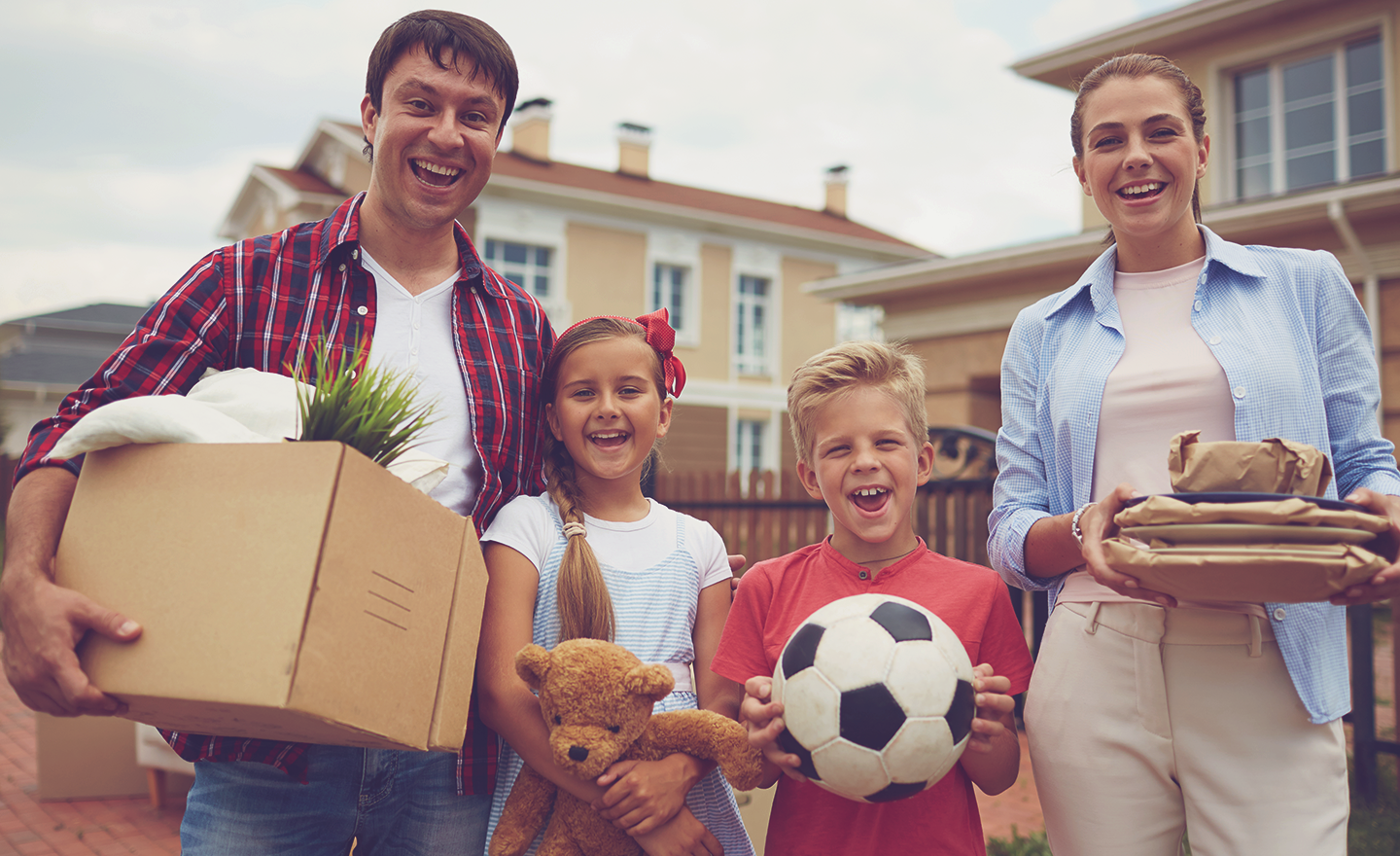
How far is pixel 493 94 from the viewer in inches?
96.0

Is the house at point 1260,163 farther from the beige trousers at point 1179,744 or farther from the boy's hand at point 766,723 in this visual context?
the boy's hand at point 766,723

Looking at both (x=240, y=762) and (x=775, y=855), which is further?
(x=775, y=855)

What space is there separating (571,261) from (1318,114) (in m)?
13.0

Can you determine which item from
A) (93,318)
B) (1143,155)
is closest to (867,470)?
(1143,155)

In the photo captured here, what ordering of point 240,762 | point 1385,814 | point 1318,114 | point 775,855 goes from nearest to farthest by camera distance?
point 240,762, point 775,855, point 1385,814, point 1318,114

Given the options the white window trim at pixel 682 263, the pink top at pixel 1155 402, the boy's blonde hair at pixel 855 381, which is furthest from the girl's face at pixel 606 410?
the white window trim at pixel 682 263

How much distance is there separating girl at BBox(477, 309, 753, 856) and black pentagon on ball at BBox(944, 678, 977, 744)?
0.57 metres

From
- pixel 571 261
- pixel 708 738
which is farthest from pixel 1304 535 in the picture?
pixel 571 261

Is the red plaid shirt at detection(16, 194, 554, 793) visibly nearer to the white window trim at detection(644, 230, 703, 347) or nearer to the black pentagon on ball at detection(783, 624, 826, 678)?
the black pentagon on ball at detection(783, 624, 826, 678)

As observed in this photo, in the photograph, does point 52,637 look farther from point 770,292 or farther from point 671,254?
point 770,292

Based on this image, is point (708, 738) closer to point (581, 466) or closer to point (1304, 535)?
point (581, 466)

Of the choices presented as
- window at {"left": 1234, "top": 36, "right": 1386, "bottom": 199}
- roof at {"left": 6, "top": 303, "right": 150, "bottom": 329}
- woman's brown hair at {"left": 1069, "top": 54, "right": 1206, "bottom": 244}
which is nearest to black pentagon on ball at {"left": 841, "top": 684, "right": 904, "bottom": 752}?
woman's brown hair at {"left": 1069, "top": 54, "right": 1206, "bottom": 244}

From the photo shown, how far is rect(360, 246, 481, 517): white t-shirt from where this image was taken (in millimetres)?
2311

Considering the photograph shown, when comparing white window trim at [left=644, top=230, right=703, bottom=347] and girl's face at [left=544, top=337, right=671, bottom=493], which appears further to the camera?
white window trim at [left=644, top=230, right=703, bottom=347]
